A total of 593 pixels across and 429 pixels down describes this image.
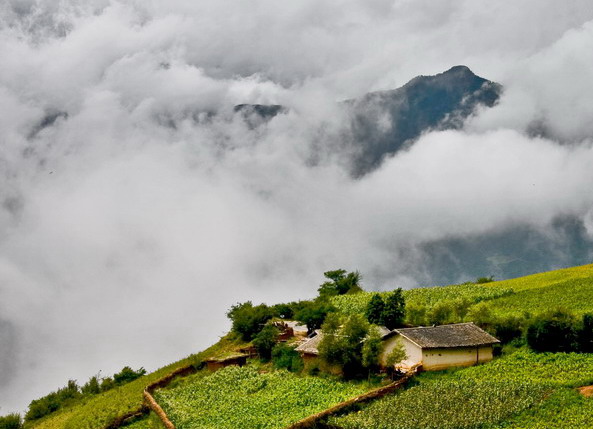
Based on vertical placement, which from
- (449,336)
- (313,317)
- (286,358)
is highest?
(313,317)

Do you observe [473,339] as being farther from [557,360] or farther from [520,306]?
[520,306]

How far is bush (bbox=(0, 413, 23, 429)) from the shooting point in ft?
212

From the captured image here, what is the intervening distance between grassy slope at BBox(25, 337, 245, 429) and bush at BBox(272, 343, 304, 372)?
9566mm

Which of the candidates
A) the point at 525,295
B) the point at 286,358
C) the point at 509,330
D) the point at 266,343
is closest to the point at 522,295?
the point at 525,295

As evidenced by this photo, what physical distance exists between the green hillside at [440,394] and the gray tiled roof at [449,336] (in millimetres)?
1825

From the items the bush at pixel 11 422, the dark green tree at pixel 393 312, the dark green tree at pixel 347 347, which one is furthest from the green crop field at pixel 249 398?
the bush at pixel 11 422

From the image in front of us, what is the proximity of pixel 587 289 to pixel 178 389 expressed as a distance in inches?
1554

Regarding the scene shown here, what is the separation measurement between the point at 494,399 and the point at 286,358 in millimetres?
22635

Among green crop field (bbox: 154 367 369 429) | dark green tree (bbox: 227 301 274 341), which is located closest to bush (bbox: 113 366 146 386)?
dark green tree (bbox: 227 301 274 341)

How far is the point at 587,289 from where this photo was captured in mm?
57594

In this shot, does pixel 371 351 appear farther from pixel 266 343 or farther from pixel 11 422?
pixel 11 422

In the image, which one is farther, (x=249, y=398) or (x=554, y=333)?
(x=249, y=398)

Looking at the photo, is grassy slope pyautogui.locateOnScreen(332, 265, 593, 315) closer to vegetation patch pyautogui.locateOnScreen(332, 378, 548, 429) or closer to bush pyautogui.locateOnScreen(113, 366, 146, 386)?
vegetation patch pyautogui.locateOnScreen(332, 378, 548, 429)

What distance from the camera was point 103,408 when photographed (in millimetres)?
56750
